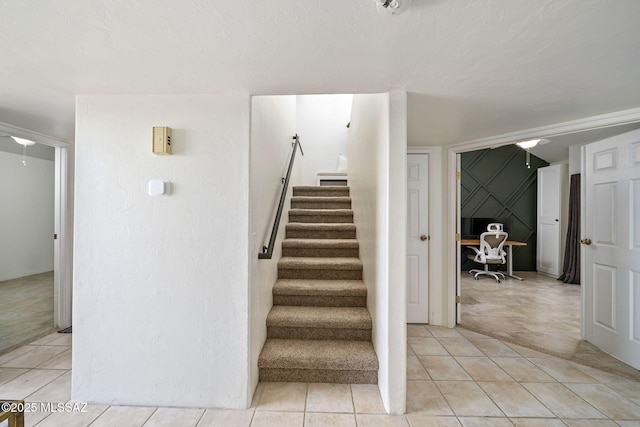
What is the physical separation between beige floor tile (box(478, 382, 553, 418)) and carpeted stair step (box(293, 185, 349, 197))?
2797mm

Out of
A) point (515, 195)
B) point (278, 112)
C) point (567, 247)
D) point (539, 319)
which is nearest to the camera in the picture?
point (278, 112)

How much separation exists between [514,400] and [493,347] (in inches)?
31.8

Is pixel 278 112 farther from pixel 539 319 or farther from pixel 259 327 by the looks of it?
pixel 539 319

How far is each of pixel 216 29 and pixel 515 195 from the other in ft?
21.8

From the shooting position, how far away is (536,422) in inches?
61.8

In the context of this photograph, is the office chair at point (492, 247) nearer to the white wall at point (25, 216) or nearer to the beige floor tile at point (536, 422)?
the beige floor tile at point (536, 422)

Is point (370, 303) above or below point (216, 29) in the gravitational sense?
below

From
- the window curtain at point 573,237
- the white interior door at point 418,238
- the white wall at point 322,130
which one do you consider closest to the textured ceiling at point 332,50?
the white interior door at point 418,238

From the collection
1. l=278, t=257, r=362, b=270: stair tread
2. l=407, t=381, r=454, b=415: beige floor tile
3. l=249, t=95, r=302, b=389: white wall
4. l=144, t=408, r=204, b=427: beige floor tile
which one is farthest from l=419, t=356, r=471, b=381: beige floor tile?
l=144, t=408, r=204, b=427: beige floor tile

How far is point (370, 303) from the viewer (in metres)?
2.21

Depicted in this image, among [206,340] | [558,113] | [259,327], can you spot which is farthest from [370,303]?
[558,113]

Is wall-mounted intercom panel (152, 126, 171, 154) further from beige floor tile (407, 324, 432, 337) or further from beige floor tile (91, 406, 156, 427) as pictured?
beige floor tile (407, 324, 432, 337)

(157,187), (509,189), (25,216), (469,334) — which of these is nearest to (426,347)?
(469,334)

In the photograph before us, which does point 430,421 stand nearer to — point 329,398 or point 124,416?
point 329,398
